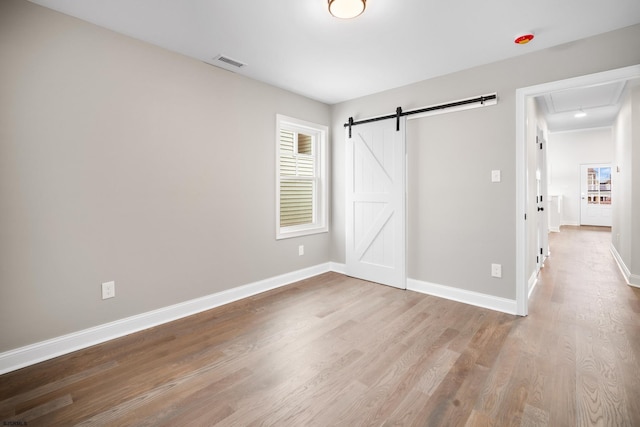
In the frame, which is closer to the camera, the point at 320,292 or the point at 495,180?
the point at 495,180

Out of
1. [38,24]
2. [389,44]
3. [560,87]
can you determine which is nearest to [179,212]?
[38,24]

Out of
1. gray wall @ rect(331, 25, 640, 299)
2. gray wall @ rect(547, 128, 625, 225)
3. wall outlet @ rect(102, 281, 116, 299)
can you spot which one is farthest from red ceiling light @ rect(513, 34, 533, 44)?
gray wall @ rect(547, 128, 625, 225)

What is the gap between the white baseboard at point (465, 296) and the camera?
3039 mm

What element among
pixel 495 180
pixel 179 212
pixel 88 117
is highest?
pixel 88 117

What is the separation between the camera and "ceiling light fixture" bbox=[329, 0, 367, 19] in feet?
6.65

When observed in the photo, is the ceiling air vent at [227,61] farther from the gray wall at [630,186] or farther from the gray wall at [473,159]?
the gray wall at [630,186]

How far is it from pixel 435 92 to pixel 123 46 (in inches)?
123

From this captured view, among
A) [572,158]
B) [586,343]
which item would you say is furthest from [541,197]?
[572,158]

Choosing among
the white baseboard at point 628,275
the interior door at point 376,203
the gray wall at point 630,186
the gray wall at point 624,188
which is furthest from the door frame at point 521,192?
the gray wall at point 624,188

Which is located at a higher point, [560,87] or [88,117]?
[560,87]

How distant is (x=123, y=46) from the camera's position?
2531 millimetres

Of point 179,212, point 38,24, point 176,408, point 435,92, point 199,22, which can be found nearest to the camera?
point 176,408

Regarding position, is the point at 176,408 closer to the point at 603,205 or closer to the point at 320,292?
the point at 320,292

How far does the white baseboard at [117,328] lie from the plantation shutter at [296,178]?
0.98m
